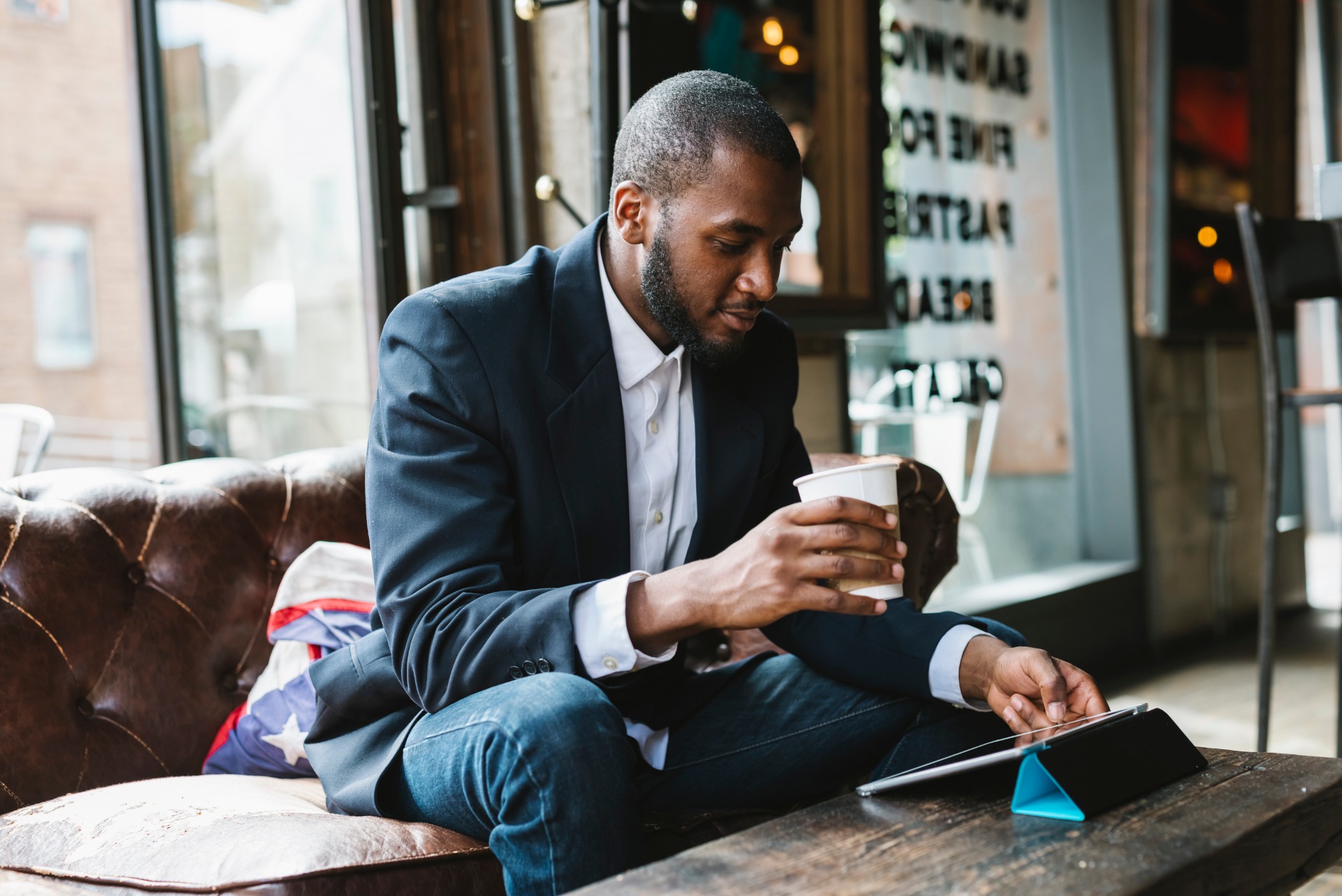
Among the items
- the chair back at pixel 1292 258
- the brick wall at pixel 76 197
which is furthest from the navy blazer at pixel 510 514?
the brick wall at pixel 76 197

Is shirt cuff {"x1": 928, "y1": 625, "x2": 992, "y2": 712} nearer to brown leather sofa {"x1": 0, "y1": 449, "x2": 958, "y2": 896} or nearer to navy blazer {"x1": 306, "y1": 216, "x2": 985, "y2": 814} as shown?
navy blazer {"x1": 306, "y1": 216, "x2": 985, "y2": 814}

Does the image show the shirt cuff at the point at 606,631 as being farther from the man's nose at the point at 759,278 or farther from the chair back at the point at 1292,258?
the chair back at the point at 1292,258

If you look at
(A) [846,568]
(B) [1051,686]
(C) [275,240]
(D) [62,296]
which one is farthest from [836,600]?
(D) [62,296]

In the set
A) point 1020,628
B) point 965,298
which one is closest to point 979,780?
point 1020,628

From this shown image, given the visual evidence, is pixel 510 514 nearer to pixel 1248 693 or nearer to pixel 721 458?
pixel 721 458

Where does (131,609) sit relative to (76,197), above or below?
below

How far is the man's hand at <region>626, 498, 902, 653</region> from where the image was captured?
118 cm

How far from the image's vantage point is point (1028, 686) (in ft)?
4.60

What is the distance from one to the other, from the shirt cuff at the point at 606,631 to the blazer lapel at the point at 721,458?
0.34 metres

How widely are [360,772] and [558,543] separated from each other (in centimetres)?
36

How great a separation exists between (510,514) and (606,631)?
0.23 m

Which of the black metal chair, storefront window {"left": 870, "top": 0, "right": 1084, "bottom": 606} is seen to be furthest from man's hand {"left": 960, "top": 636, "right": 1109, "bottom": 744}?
storefront window {"left": 870, "top": 0, "right": 1084, "bottom": 606}

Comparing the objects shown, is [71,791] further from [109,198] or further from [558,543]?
[109,198]

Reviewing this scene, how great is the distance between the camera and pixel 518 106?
2932 mm
